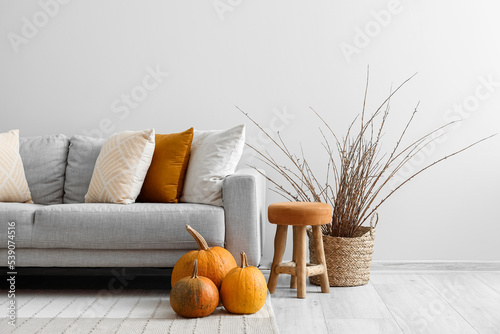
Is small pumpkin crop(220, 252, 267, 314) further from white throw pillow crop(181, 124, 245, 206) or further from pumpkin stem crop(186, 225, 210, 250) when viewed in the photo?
white throw pillow crop(181, 124, 245, 206)

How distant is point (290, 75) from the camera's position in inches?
142

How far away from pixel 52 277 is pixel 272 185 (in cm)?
143

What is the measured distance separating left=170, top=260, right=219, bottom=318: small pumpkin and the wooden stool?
548mm

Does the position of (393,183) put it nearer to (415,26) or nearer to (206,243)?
(415,26)

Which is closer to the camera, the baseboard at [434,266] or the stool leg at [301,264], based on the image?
the stool leg at [301,264]

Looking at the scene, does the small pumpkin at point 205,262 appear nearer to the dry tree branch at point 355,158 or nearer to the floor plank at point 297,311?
the floor plank at point 297,311

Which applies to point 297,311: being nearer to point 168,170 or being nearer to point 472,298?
point 472,298

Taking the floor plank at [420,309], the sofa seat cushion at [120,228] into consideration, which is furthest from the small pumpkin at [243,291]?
the floor plank at [420,309]

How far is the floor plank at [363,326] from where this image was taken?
2.27 m

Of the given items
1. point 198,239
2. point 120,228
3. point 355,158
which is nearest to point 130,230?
point 120,228

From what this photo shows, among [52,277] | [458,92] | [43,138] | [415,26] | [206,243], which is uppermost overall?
[415,26]

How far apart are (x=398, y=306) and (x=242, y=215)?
2.82ft

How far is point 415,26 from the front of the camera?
356 centimetres

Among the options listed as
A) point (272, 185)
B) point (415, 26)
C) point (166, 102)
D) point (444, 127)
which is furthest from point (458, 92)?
point (166, 102)
